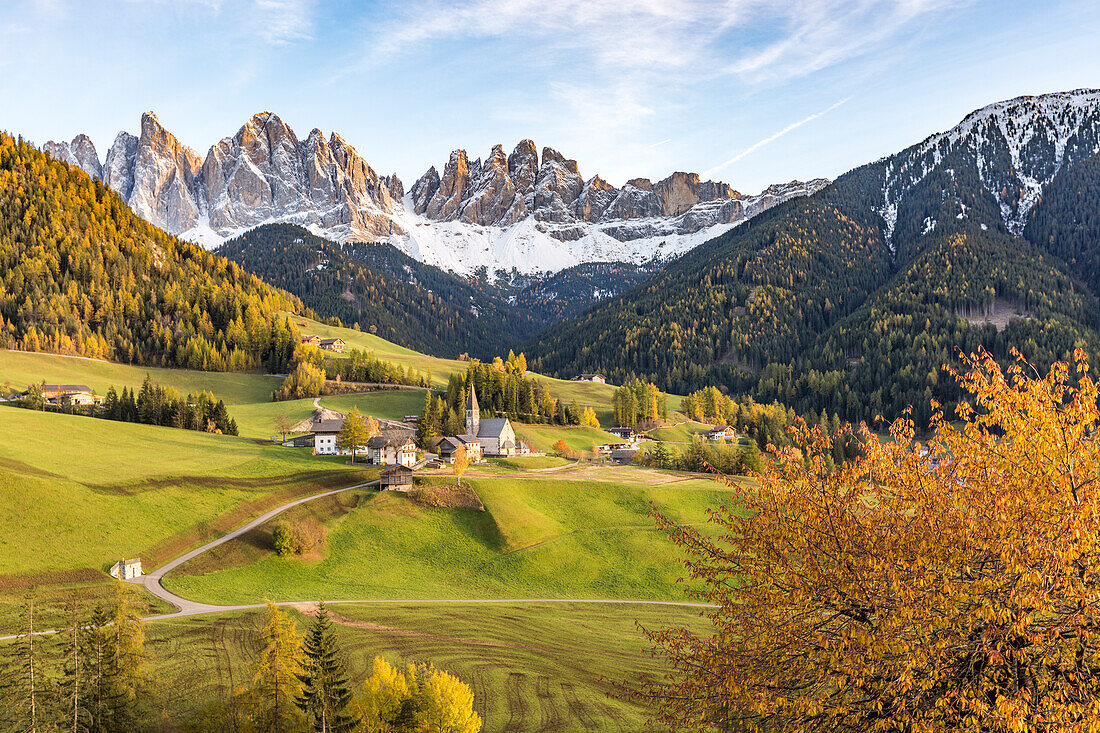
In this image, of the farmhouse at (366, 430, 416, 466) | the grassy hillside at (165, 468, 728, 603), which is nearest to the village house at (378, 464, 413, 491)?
the grassy hillside at (165, 468, 728, 603)

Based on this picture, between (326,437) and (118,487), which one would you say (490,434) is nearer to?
(326,437)

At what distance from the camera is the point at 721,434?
149m

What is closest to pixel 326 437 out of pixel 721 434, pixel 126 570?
pixel 126 570

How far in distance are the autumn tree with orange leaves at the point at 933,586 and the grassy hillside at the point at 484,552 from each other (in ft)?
157

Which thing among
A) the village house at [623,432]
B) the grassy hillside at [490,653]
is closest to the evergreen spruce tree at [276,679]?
the grassy hillside at [490,653]

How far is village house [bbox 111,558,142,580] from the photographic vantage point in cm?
5003

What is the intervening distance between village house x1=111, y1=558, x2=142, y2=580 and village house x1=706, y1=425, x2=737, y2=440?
386 feet

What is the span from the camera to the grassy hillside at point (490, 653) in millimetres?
34812

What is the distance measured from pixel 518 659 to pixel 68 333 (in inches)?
6329

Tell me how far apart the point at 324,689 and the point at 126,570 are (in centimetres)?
3011

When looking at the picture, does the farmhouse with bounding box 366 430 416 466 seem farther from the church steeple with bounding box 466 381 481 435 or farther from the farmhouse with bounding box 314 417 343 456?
the church steeple with bounding box 466 381 481 435

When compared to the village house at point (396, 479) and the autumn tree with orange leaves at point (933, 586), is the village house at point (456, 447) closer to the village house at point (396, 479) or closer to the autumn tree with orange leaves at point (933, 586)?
the village house at point (396, 479)

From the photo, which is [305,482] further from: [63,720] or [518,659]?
[63,720]

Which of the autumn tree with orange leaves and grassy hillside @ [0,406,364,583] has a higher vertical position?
the autumn tree with orange leaves
